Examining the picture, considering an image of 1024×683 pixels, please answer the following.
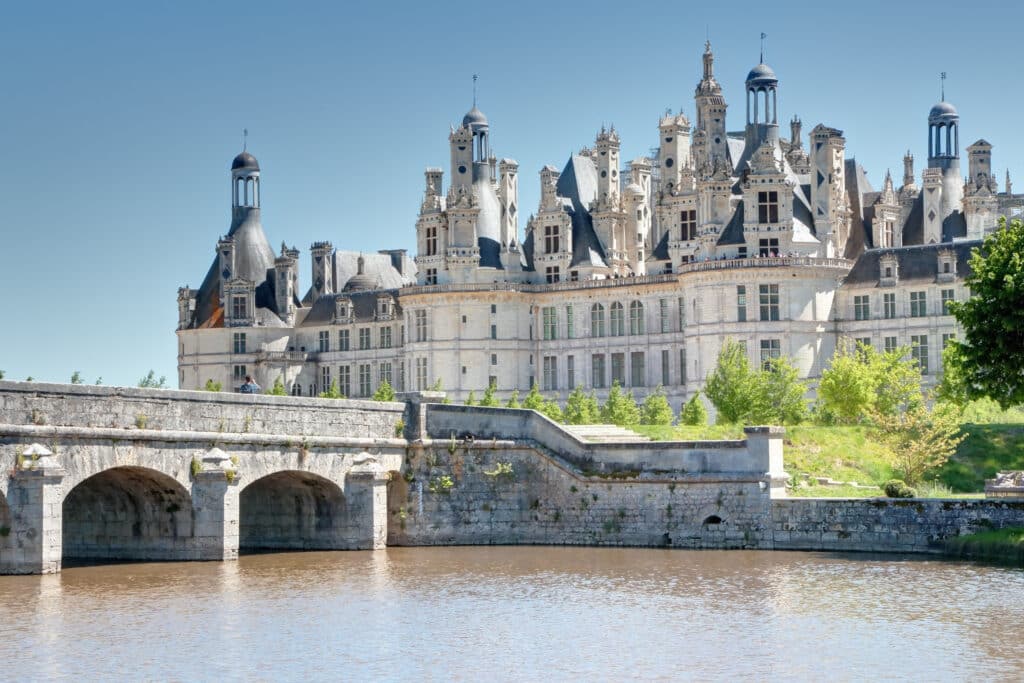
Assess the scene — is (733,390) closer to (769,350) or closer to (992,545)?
(769,350)

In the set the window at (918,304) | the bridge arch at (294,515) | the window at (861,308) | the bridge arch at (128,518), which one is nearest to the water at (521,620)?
the bridge arch at (128,518)

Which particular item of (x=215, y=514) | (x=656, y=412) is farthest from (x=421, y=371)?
(x=215, y=514)

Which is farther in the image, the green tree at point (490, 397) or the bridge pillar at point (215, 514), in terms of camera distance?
the green tree at point (490, 397)

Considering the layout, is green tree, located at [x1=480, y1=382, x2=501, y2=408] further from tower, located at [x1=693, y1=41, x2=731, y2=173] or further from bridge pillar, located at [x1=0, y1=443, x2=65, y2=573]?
bridge pillar, located at [x1=0, y1=443, x2=65, y2=573]

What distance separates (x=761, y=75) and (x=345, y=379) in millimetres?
Result: 27770

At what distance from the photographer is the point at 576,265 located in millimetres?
92375

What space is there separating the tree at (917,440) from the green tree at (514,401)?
82.9 feet

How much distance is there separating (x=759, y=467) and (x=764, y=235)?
3362 centimetres

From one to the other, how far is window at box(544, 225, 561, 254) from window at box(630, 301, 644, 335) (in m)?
5.17

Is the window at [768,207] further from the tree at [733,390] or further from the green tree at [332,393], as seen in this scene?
the green tree at [332,393]

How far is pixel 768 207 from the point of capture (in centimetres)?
8238

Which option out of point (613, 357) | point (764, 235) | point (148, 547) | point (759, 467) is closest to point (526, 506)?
point (759, 467)

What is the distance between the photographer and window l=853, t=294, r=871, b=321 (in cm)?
8294

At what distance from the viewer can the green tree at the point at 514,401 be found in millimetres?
83338
